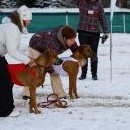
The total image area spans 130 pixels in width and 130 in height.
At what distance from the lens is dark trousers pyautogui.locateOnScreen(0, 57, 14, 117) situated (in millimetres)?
7898

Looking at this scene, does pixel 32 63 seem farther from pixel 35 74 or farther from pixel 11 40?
pixel 11 40

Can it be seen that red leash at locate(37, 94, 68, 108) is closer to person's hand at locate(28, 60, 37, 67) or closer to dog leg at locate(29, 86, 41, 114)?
dog leg at locate(29, 86, 41, 114)

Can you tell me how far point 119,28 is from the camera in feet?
86.2

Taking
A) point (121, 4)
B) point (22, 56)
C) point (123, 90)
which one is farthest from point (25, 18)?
point (121, 4)

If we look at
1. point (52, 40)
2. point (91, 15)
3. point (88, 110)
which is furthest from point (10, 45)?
point (91, 15)

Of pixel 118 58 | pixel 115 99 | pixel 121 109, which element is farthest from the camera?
pixel 118 58

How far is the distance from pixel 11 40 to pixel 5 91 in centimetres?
80

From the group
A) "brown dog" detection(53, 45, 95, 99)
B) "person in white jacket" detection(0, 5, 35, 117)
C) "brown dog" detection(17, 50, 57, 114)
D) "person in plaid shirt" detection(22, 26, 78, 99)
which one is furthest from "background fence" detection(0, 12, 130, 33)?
"person in white jacket" detection(0, 5, 35, 117)

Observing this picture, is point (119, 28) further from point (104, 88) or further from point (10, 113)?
point (10, 113)

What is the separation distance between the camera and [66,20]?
26.5 meters

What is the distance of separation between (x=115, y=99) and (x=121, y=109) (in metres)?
0.94

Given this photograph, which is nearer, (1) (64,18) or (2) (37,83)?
(2) (37,83)

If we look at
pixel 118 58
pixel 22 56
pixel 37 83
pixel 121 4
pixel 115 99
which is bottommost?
pixel 121 4

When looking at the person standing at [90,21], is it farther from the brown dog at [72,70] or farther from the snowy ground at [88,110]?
the brown dog at [72,70]
